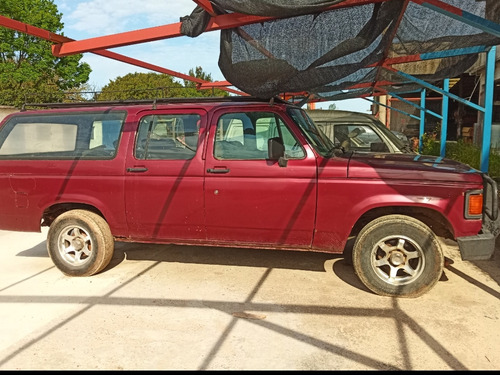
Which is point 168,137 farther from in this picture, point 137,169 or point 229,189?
point 229,189

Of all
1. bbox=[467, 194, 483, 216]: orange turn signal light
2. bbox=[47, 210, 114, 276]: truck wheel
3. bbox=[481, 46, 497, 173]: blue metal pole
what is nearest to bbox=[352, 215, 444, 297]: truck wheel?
bbox=[467, 194, 483, 216]: orange turn signal light

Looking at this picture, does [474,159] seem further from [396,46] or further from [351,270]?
[351,270]

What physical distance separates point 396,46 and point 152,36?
3648 mm

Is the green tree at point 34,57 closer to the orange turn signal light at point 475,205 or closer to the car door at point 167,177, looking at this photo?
the car door at point 167,177

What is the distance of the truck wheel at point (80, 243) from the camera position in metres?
4.55

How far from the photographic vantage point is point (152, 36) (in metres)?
4.15

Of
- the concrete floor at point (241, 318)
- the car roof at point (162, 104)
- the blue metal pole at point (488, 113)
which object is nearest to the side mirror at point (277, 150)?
the car roof at point (162, 104)

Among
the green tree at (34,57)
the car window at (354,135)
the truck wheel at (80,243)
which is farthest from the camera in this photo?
the green tree at (34,57)

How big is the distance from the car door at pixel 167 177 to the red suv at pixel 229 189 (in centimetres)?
1

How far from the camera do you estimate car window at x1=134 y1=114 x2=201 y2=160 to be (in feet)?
14.4

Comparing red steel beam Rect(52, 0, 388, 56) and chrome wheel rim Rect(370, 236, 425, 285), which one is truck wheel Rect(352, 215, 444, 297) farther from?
red steel beam Rect(52, 0, 388, 56)

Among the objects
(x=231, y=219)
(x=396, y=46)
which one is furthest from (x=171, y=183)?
(x=396, y=46)

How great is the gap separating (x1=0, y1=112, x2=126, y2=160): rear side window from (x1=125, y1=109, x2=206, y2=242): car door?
1.21ft

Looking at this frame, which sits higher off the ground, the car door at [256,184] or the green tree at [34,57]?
the green tree at [34,57]
